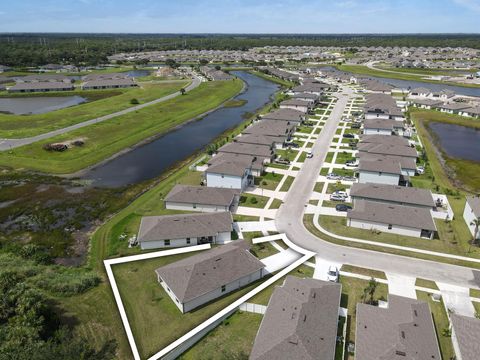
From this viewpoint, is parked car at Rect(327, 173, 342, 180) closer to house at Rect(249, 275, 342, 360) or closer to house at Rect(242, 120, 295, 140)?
house at Rect(242, 120, 295, 140)

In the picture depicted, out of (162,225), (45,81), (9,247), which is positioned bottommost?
(9,247)

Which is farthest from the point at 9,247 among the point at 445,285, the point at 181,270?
the point at 445,285

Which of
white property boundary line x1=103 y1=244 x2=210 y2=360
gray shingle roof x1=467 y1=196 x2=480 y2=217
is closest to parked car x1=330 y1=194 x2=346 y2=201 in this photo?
gray shingle roof x1=467 y1=196 x2=480 y2=217

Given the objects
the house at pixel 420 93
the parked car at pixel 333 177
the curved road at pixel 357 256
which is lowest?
the curved road at pixel 357 256

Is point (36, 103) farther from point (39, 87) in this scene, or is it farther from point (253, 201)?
point (253, 201)

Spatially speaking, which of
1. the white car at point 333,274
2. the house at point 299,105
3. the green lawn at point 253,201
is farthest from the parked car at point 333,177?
the house at point 299,105

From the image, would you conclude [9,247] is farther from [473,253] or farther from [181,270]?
[473,253]

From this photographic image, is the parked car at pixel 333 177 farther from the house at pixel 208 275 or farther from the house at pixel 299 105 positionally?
the house at pixel 299 105
